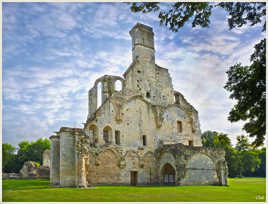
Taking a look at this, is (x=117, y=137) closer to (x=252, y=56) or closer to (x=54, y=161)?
(x=54, y=161)

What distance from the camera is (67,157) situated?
771 inches

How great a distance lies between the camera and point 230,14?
10445 mm

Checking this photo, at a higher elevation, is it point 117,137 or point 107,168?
point 117,137

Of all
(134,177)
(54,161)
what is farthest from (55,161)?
(134,177)

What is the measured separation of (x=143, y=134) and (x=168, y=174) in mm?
4379

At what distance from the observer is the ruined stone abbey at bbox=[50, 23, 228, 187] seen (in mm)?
24812

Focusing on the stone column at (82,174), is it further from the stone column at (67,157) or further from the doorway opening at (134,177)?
the doorway opening at (134,177)

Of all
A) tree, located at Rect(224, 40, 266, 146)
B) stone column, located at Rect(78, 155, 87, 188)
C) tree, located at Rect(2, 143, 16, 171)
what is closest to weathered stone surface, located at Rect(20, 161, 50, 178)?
tree, located at Rect(2, 143, 16, 171)

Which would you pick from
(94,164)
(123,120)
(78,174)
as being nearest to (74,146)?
(78,174)

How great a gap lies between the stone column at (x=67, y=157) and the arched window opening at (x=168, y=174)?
10.6 metres

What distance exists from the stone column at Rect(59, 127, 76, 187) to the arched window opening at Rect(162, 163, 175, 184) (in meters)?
10.6

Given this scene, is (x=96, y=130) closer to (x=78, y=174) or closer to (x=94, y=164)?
(x=94, y=164)

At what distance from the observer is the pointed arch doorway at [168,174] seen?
2708cm

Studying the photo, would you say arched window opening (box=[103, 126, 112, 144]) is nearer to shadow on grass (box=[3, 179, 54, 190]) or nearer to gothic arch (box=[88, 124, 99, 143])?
gothic arch (box=[88, 124, 99, 143])
